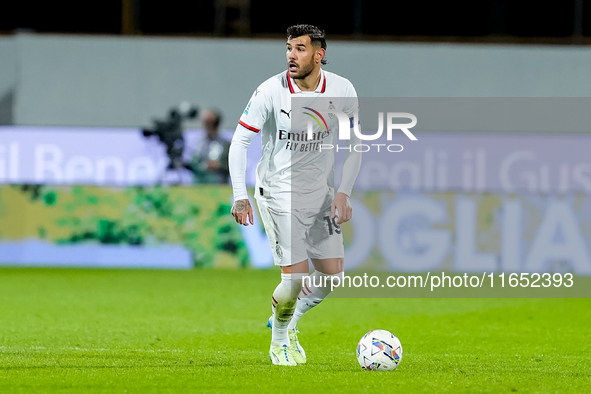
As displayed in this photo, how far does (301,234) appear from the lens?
6.05 metres

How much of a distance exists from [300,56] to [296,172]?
0.78 metres

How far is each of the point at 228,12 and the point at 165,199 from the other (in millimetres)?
4017

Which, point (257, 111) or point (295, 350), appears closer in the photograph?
point (257, 111)

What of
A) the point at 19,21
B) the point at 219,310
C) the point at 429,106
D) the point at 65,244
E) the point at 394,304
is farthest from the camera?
the point at 19,21

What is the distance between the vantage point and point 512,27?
16.4m

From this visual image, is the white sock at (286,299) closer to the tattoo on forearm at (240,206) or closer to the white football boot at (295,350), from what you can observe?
the white football boot at (295,350)

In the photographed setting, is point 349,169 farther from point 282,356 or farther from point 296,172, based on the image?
point 282,356

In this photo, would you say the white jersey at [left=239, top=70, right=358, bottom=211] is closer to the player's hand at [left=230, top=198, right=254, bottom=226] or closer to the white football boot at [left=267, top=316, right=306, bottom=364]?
the player's hand at [left=230, top=198, right=254, bottom=226]

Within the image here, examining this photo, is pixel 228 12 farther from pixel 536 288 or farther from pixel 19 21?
pixel 536 288

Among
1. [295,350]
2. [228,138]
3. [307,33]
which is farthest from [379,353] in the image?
[228,138]

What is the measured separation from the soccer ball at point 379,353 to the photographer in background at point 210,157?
8869mm

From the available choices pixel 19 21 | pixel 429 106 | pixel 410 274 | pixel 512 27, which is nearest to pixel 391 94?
pixel 429 106

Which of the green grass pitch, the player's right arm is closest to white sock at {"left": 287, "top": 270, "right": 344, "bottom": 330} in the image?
the green grass pitch

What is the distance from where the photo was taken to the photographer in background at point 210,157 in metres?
14.7
